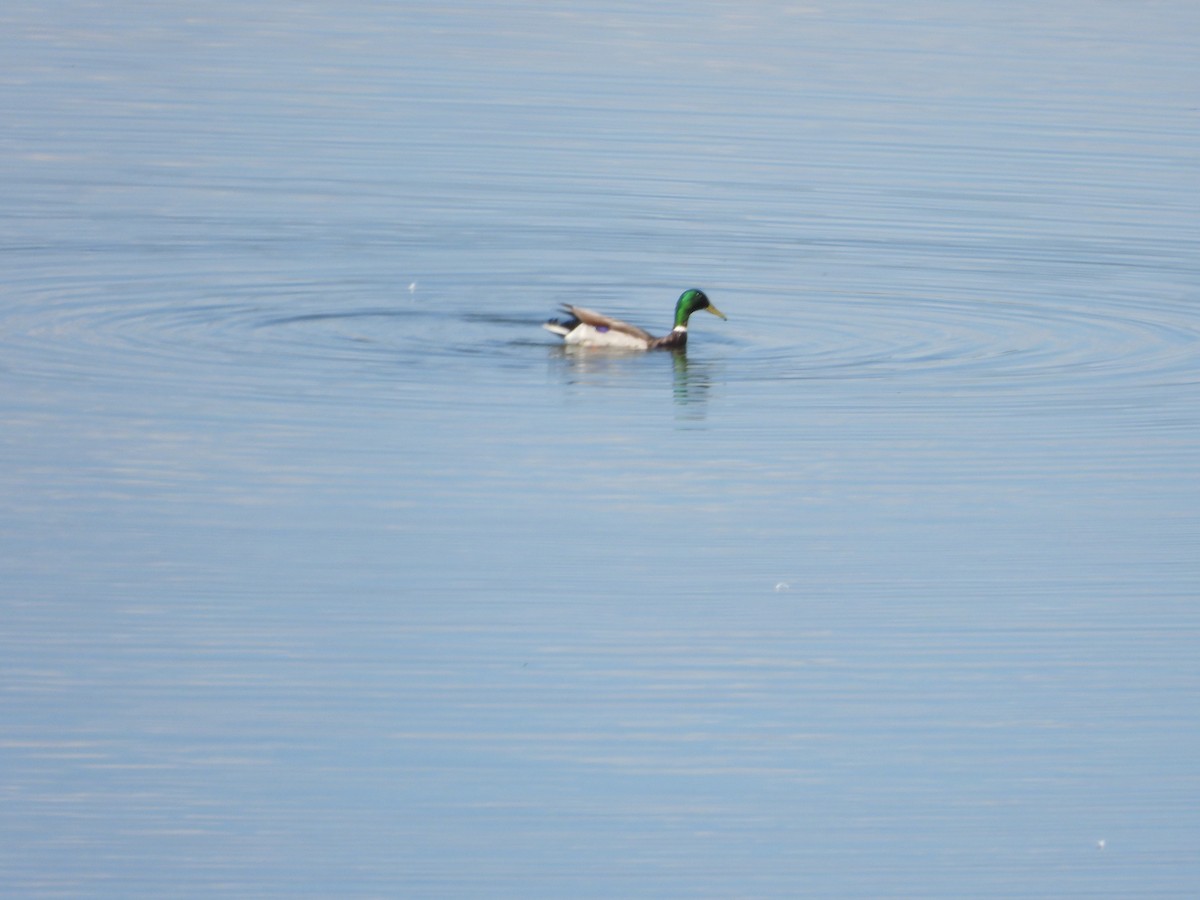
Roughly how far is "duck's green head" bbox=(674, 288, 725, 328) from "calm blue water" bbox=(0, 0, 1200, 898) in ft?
1.01

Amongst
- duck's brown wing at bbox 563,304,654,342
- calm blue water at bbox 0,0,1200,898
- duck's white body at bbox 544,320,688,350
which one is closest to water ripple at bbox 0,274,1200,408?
calm blue water at bbox 0,0,1200,898

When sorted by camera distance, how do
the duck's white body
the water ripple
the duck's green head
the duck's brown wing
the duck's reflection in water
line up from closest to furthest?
the water ripple, the duck's reflection in water, the duck's brown wing, the duck's white body, the duck's green head

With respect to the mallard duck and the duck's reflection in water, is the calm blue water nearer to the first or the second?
the duck's reflection in water

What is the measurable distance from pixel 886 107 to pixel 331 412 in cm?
1272

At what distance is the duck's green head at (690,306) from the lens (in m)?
15.3

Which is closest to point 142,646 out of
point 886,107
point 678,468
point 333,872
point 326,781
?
point 326,781

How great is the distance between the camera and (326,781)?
8.23 metres

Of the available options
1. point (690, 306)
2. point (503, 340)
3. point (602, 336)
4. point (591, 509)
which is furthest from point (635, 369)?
point (591, 509)

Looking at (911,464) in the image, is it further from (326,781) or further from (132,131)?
(132,131)

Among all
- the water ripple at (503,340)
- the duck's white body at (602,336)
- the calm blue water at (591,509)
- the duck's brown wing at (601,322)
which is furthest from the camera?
the duck's white body at (602,336)

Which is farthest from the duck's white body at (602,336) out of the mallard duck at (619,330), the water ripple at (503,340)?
the water ripple at (503,340)

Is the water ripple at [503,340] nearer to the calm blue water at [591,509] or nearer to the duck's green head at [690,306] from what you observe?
the calm blue water at [591,509]

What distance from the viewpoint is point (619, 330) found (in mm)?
15211

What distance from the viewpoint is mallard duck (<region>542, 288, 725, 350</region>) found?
49.3 feet
